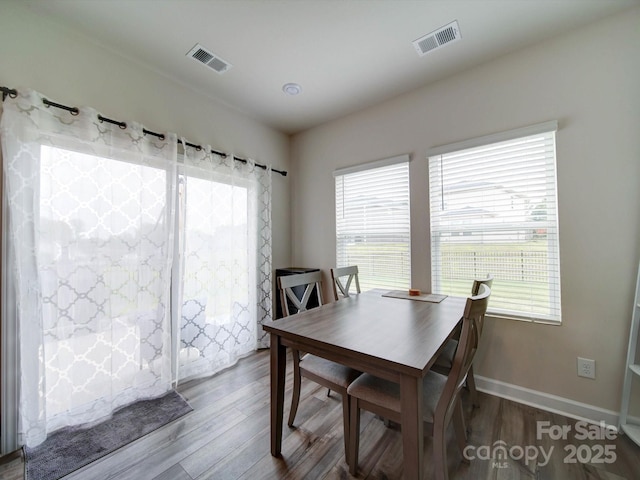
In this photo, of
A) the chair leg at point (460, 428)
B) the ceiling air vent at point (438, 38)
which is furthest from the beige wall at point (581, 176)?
the chair leg at point (460, 428)

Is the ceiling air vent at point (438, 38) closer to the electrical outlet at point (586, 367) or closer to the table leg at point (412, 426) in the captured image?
the table leg at point (412, 426)

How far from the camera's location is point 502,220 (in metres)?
2.06

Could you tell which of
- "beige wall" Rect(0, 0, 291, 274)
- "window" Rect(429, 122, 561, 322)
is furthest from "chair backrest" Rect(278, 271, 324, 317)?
"beige wall" Rect(0, 0, 291, 274)

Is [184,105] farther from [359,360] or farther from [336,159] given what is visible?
[359,360]

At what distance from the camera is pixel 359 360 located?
111 centimetres

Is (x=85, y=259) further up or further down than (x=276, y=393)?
further up

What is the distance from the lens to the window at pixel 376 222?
8.41 feet

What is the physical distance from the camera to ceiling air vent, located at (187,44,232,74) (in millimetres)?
1970

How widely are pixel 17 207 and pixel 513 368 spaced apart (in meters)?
3.53

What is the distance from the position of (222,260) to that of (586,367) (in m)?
2.99

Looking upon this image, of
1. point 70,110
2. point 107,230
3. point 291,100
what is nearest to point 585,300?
point 291,100

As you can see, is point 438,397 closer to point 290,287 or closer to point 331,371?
point 331,371

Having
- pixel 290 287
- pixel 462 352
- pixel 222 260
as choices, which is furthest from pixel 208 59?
pixel 462 352

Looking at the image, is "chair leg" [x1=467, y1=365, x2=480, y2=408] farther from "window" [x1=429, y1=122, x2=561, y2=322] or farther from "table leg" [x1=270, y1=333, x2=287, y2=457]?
"table leg" [x1=270, y1=333, x2=287, y2=457]
